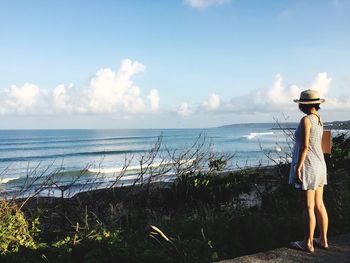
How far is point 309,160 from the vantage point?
420cm

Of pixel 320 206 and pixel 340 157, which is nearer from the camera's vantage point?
pixel 320 206

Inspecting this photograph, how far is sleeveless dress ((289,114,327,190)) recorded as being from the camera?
164 inches

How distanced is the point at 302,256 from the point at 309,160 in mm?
1011

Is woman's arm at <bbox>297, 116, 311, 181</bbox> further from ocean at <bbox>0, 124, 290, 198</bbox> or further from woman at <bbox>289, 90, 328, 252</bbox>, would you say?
ocean at <bbox>0, 124, 290, 198</bbox>

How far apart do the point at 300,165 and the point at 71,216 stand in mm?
4056

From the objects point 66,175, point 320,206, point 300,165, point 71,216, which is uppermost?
point 300,165

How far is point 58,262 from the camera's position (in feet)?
13.5

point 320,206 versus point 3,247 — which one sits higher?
point 320,206

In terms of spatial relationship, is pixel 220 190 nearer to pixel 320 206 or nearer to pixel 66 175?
pixel 320 206

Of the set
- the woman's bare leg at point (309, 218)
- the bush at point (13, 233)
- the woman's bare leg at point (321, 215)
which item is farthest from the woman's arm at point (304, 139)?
the bush at point (13, 233)

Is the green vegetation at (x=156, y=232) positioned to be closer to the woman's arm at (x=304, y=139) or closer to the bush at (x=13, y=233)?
the bush at (x=13, y=233)

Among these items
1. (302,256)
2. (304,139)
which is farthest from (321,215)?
(304,139)

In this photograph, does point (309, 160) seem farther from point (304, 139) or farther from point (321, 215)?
point (321, 215)

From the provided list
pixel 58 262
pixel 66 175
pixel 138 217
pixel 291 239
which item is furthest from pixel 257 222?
pixel 66 175
